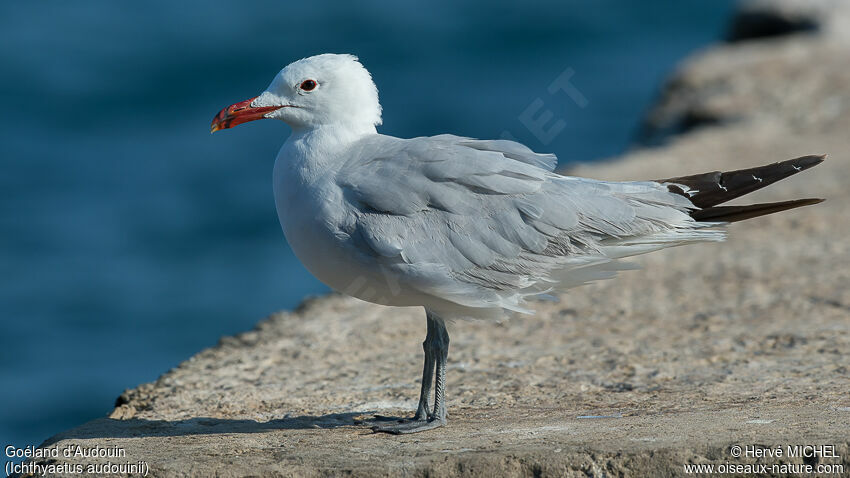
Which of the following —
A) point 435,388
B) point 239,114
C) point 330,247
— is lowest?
point 435,388

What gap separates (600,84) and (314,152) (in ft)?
56.7

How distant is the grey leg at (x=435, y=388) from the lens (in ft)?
16.4

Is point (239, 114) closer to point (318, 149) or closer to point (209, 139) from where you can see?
point (318, 149)

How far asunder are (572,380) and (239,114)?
230 cm

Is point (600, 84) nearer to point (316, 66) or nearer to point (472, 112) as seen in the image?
point (472, 112)

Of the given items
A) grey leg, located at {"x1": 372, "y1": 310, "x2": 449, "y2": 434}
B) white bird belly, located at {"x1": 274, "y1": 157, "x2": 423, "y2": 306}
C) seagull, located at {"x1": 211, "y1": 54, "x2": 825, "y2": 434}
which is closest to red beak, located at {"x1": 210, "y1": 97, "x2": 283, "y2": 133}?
seagull, located at {"x1": 211, "y1": 54, "x2": 825, "y2": 434}

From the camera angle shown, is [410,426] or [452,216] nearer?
[452,216]

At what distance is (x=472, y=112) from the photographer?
19797 mm

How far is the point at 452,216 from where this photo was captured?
4855 mm

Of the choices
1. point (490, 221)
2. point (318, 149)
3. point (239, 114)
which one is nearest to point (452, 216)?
point (490, 221)
